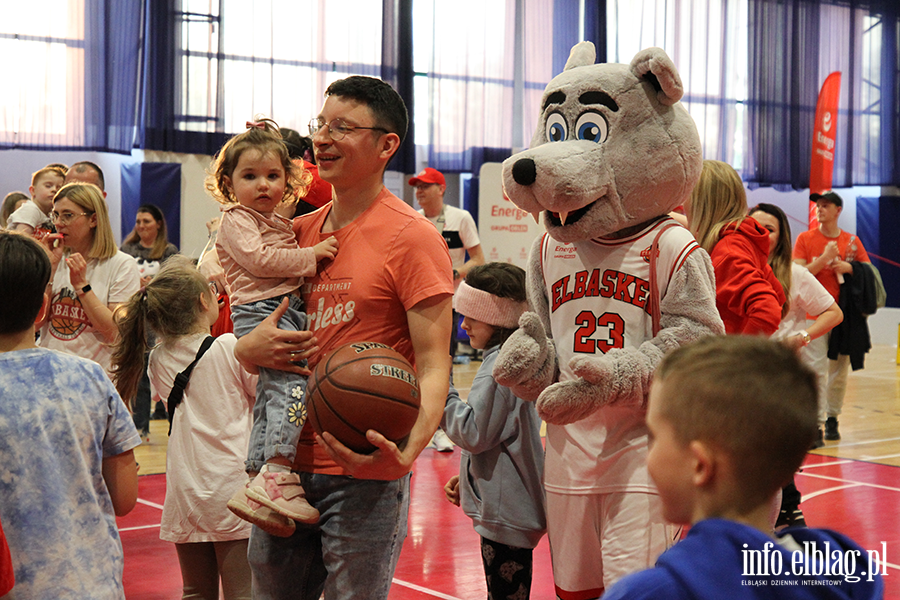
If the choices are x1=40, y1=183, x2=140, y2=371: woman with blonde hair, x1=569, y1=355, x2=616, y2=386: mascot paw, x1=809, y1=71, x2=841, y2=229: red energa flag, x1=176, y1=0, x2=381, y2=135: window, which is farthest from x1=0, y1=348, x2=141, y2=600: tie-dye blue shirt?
x1=809, y1=71, x2=841, y2=229: red energa flag

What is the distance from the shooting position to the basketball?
2.00 m

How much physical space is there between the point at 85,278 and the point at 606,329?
3330mm

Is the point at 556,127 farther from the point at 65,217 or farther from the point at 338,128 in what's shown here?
the point at 65,217

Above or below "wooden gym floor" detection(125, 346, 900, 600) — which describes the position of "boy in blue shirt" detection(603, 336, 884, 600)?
above

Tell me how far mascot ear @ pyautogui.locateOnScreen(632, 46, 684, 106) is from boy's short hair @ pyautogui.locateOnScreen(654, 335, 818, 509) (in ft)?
4.75

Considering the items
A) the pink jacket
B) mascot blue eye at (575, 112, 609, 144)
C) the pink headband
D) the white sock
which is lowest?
the white sock

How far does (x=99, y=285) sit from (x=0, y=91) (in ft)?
22.1

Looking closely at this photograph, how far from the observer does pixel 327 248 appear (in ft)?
7.64

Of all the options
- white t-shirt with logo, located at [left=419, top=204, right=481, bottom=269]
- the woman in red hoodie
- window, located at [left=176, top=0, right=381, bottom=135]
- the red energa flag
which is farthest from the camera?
the red energa flag

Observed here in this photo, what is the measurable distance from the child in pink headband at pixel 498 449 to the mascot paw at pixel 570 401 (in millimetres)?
586

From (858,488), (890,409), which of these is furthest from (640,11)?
(858,488)

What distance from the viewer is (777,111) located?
16078 millimetres

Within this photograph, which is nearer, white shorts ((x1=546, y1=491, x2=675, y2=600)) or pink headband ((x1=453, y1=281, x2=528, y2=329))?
white shorts ((x1=546, y1=491, x2=675, y2=600))

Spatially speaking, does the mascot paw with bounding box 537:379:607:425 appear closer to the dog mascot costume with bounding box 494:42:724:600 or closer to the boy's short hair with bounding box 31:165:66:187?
the dog mascot costume with bounding box 494:42:724:600
